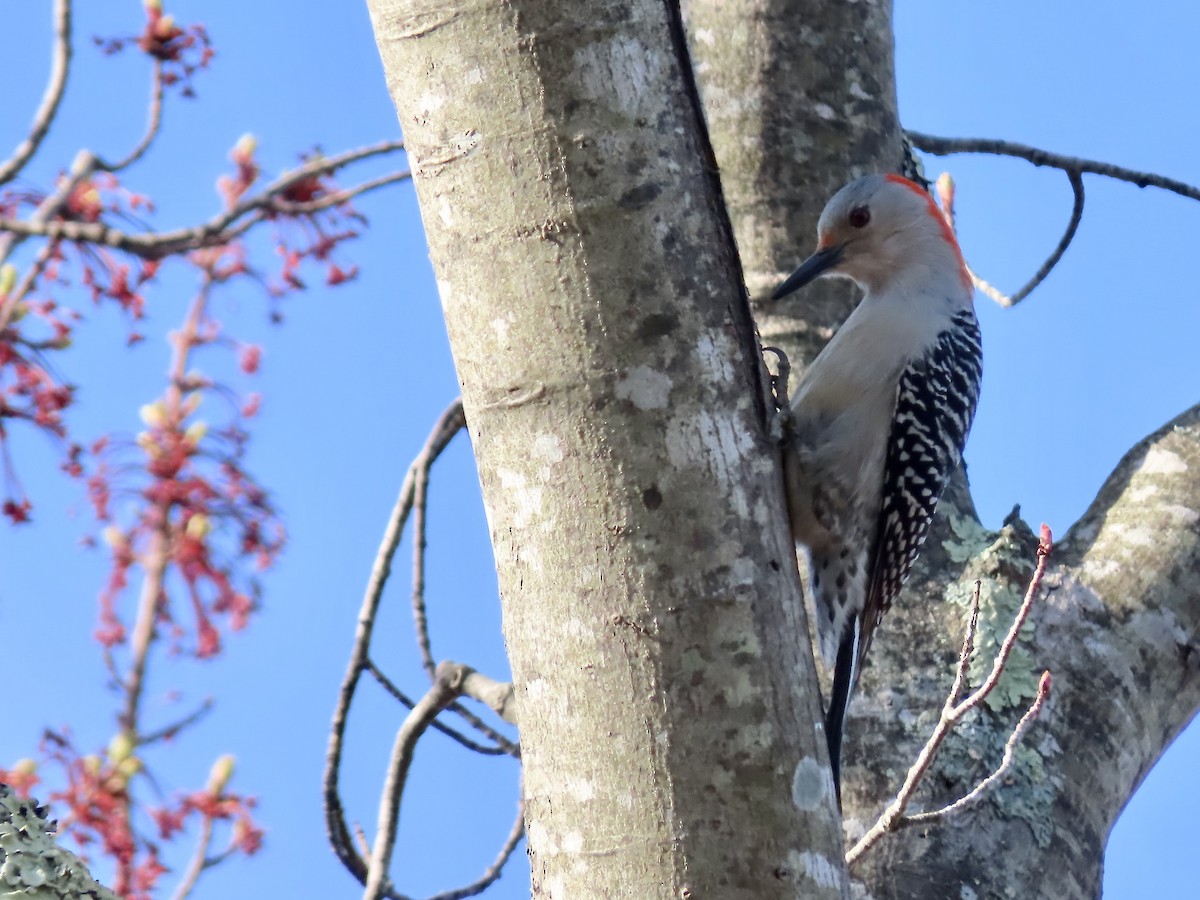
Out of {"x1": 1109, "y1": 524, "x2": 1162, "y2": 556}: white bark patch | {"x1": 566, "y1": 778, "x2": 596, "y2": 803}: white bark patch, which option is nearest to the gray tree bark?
{"x1": 566, "y1": 778, "x2": 596, "y2": 803}: white bark patch

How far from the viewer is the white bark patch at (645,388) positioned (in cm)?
192

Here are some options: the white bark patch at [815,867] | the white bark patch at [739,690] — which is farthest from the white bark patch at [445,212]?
the white bark patch at [815,867]

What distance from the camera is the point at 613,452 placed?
75.0 inches

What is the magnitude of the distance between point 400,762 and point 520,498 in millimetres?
1831

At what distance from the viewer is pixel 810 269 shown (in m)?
3.66

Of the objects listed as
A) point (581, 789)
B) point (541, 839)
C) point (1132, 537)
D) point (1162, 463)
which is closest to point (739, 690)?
point (581, 789)

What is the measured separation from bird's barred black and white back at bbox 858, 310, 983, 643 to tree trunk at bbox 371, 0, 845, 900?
4.40ft

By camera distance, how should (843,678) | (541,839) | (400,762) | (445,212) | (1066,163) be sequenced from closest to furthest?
1. (541,839)
2. (445,212)
3. (843,678)
4. (400,762)
5. (1066,163)

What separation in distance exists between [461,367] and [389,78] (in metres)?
0.51

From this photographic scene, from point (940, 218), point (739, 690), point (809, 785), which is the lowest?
point (809, 785)

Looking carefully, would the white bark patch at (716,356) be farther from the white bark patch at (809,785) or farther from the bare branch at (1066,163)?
the bare branch at (1066,163)

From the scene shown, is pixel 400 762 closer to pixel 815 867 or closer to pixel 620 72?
pixel 815 867

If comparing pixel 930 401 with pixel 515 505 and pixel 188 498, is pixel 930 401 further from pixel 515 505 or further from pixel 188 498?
pixel 188 498

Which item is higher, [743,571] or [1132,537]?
[1132,537]
